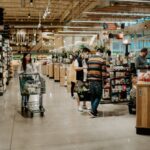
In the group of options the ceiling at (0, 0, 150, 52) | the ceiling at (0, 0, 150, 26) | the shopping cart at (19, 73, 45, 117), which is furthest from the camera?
the ceiling at (0, 0, 150, 52)

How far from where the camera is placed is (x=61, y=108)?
972 centimetres

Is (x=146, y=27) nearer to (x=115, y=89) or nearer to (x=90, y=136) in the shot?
(x=115, y=89)

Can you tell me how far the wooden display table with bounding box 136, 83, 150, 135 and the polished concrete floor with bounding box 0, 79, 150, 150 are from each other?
8.0 inches

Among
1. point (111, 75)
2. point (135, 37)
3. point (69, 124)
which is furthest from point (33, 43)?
point (69, 124)

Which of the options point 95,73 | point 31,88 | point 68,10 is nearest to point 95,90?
point 95,73

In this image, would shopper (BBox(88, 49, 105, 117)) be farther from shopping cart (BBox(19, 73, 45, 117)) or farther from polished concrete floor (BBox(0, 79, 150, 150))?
shopping cart (BBox(19, 73, 45, 117))

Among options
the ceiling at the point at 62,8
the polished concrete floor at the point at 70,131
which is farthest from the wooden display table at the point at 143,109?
the ceiling at the point at 62,8

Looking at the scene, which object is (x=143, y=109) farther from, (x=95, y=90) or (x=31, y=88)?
(x=31, y=88)

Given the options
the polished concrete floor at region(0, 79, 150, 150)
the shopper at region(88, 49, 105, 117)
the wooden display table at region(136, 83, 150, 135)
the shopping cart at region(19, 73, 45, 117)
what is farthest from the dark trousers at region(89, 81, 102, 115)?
the wooden display table at region(136, 83, 150, 135)

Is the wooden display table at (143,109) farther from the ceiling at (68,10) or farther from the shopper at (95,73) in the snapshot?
the ceiling at (68,10)

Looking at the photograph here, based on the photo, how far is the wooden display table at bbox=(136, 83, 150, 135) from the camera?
6.43 metres

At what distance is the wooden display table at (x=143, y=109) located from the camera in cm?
643

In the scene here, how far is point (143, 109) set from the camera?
6.46 meters

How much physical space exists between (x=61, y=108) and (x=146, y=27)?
10112 mm
